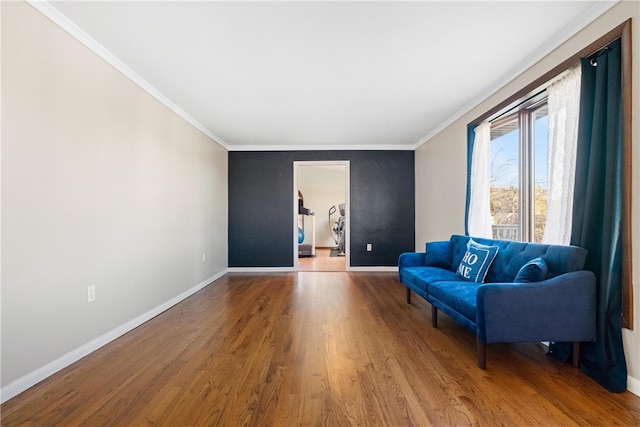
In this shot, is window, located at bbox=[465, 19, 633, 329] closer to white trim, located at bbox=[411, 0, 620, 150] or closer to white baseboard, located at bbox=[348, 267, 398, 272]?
white trim, located at bbox=[411, 0, 620, 150]

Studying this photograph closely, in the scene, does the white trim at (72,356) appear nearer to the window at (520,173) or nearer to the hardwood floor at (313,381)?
the hardwood floor at (313,381)

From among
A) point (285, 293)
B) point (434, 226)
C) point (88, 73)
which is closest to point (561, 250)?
point (434, 226)

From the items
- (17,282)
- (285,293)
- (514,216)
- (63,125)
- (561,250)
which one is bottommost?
(285,293)

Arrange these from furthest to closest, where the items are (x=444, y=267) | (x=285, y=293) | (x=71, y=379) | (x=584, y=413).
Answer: (x=285, y=293) → (x=444, y=267) → (x=71, y=379) → (x=584, y=413)

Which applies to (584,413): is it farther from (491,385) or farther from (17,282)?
(17,282)

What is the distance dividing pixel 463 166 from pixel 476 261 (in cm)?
156

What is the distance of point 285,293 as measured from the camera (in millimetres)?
4066

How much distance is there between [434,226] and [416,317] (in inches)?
84.6

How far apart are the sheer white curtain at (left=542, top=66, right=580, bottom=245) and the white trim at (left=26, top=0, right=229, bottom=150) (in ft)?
12.1

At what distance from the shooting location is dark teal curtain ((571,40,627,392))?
1.81 m

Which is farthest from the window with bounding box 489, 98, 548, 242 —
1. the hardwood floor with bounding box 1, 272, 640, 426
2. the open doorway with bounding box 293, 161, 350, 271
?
the open doorway with bounding box 293, 161, 350, 271

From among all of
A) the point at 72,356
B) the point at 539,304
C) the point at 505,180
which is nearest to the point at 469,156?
the point at 505,180

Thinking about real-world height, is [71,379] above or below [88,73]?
below

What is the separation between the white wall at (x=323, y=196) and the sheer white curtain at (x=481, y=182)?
6.26 metres
